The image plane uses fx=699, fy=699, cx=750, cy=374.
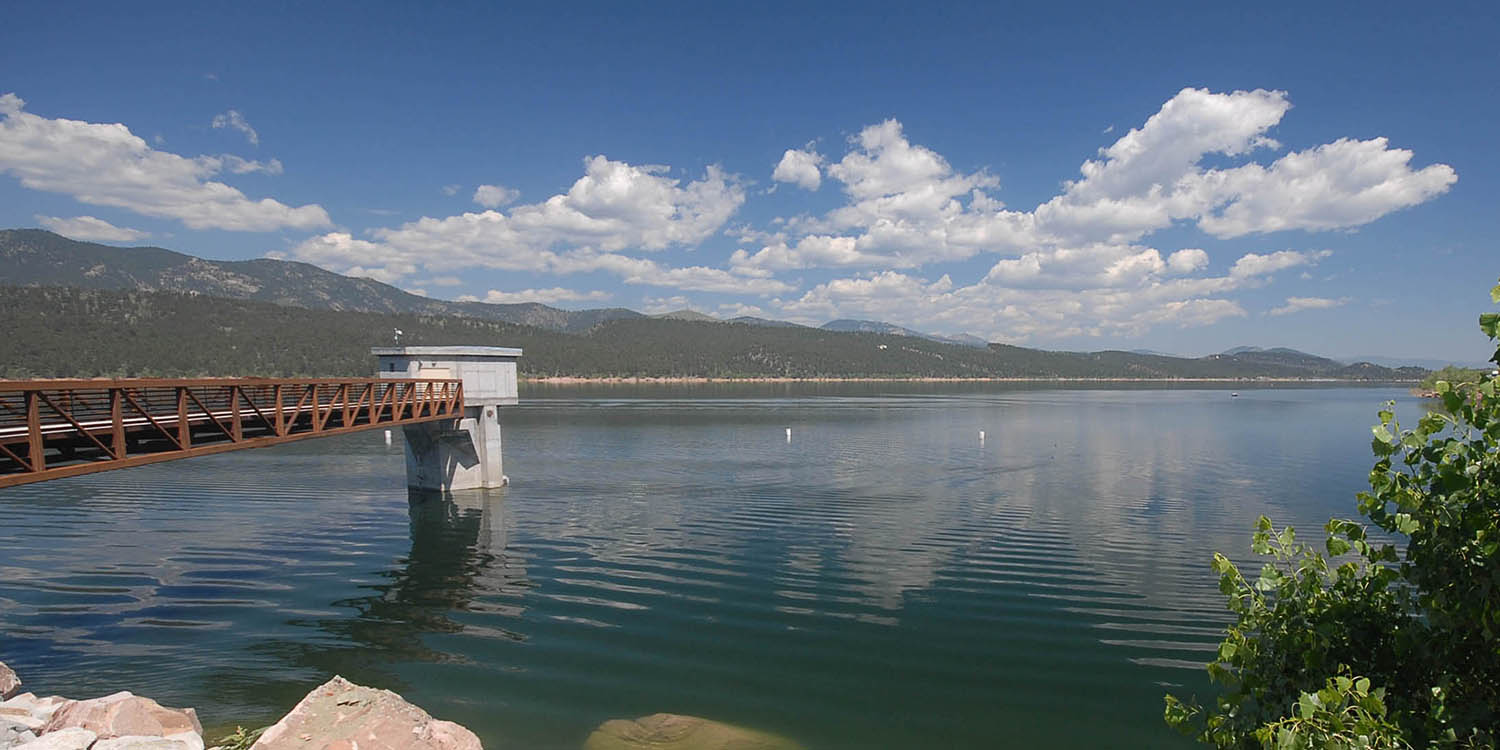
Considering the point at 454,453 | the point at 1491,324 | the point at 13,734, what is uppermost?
the point at 1491,324

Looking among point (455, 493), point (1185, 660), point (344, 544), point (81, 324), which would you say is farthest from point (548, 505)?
point (81, 324)

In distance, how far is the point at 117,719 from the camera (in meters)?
9.91

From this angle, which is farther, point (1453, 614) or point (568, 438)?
point (568, 438)

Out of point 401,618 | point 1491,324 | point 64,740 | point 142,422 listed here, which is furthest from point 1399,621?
point 142,422

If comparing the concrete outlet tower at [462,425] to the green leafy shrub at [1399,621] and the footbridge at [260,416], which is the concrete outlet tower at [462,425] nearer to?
the footbridge at [260,416]

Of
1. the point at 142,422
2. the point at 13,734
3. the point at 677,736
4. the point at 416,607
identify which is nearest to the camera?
the point at 13,734

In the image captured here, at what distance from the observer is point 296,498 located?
33.6 meters

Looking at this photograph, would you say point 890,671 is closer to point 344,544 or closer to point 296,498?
point 344,544

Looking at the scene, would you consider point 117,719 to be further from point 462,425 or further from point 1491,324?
point 462,425

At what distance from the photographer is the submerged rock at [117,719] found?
980 cm

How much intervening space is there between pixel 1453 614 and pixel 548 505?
1236 inches

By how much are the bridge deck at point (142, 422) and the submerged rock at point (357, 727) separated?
7971 millimetres

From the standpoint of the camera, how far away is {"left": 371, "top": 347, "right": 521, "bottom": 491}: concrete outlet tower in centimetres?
3297

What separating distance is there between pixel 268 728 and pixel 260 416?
1329 cm
